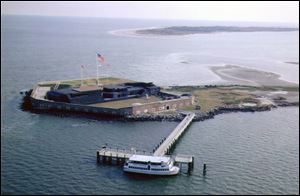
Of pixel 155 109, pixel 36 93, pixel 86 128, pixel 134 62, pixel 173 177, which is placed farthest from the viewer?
pixel 134 62

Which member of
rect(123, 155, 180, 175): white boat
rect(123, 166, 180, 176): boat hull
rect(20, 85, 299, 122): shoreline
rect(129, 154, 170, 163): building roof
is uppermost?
rect(20, 85, 299, 122): shoreline

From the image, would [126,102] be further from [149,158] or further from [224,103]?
[149,158]

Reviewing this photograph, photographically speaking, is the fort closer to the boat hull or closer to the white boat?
the white boat

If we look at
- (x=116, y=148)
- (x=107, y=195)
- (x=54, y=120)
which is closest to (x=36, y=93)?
(x=54, y=120)

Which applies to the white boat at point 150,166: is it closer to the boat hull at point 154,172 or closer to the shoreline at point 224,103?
the boat hull at point 154,172

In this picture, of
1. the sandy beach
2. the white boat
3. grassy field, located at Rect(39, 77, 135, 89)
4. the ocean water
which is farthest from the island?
the white boat

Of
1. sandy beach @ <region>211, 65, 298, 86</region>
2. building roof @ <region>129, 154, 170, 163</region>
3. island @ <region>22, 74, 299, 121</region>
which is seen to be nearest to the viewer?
building roof @ <region>129, 154, 170, 163</region>

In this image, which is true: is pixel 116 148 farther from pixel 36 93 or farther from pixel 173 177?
pixel 36 93
